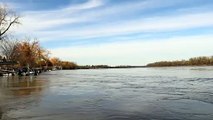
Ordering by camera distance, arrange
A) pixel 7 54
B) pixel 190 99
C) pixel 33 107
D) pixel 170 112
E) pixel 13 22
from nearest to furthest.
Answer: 1. pixel 170 112
2. pixel 33 107
3. pixel 190 99
4. pixel 13 22
5. pixel 7 54

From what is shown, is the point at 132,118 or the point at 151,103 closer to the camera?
the point at 132,118

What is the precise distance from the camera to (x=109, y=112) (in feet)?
51.9

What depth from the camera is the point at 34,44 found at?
4419 inches

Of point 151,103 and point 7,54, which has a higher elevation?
point 7,54

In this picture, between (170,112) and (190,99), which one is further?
(190,99)

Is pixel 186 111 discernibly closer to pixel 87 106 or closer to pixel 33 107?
pixel 87 106

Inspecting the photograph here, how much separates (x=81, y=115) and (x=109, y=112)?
4.47 feet

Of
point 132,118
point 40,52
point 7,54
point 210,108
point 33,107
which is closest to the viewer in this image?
point 132,118

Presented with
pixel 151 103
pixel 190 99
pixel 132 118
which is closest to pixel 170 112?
pixel 132 118

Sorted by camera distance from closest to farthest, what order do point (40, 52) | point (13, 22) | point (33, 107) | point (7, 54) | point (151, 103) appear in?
point (33, 107) < point (151, 103) < point (13, 22) < point (7, 54) < point (40, 52)

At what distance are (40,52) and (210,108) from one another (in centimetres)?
10747

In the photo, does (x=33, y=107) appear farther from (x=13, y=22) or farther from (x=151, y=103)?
(x=13, y=22)

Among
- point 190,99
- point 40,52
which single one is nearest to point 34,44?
point 40,52

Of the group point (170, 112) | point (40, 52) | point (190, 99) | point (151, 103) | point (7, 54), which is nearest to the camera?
point (170, 112)
